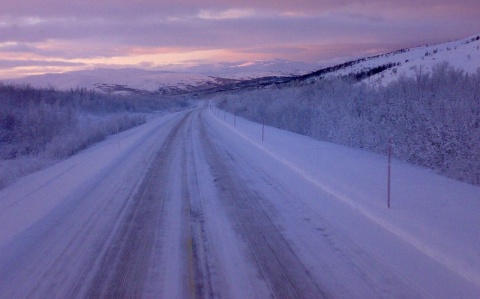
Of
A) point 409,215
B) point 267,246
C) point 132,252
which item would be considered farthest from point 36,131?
point 409,215

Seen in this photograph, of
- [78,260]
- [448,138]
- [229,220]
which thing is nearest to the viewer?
[78,260]

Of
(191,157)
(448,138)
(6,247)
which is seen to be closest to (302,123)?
(191,157)

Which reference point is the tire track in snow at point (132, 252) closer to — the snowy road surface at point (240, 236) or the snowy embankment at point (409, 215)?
the snowy road surface at point (240, 236)

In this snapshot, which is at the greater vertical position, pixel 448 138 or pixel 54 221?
pixel 448 138

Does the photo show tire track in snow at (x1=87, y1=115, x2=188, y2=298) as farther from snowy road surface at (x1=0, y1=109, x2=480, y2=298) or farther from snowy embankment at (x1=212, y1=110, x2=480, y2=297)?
snowy embankment at (x1=212, y1=110, x2=480, y2=297)

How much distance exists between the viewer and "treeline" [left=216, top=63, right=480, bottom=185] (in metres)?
13.4

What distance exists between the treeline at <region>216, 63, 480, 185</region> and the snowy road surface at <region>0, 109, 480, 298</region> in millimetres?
1248

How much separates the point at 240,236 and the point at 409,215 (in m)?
3.12

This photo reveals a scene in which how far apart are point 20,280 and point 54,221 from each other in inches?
119

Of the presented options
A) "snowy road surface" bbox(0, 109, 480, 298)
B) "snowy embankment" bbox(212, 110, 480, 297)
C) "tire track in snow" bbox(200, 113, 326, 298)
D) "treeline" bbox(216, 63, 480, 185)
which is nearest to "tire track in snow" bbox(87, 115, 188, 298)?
"snowy road surface" bbox(0, 109, 480, 298)

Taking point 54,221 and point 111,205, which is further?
point 111,205

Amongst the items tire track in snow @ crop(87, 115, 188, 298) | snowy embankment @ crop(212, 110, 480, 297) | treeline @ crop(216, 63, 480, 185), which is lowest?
tire track in snow @ crop(87, 115, 188, 298)

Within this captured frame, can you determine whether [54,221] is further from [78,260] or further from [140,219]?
[78,260]

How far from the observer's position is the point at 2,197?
38.4 ft
